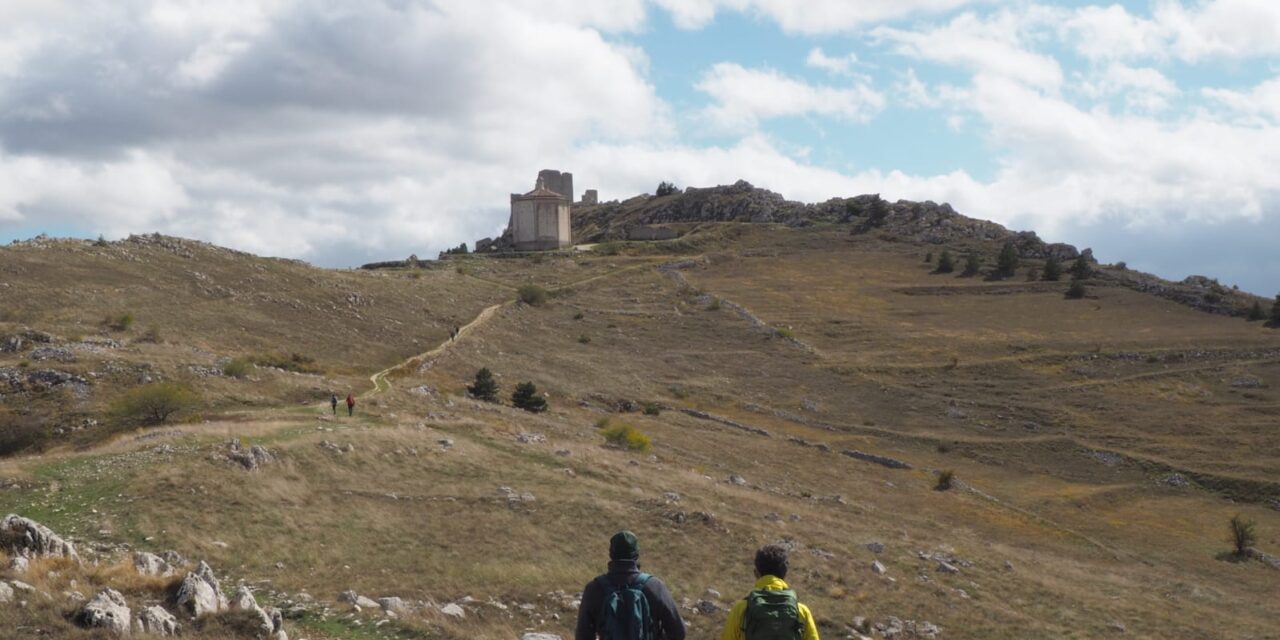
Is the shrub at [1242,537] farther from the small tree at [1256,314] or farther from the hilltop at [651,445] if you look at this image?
the small tree at [1256,314]

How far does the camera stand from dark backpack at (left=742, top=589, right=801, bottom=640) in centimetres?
771

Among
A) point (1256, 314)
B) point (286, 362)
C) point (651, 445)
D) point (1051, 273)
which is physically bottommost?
point (651, 445)

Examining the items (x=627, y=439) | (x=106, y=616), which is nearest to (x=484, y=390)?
(x=627, y=439)

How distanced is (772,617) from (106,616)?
7538 millimetres

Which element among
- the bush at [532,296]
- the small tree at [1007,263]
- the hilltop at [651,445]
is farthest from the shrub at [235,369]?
the small tree at [1007,263]

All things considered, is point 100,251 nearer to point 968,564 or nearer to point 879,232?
point 968,564

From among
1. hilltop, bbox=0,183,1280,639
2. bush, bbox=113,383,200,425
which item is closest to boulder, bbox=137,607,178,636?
hilltop, bbox=0,183,1280,639

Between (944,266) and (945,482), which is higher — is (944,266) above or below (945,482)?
above

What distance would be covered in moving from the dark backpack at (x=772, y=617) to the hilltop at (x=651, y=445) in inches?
269

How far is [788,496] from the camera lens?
35.7 metres

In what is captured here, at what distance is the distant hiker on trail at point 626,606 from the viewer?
7.85m

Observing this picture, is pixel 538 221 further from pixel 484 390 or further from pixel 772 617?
pixel 772 617

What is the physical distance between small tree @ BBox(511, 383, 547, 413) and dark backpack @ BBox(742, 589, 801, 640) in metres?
38.1

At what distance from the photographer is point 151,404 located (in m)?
31.0
